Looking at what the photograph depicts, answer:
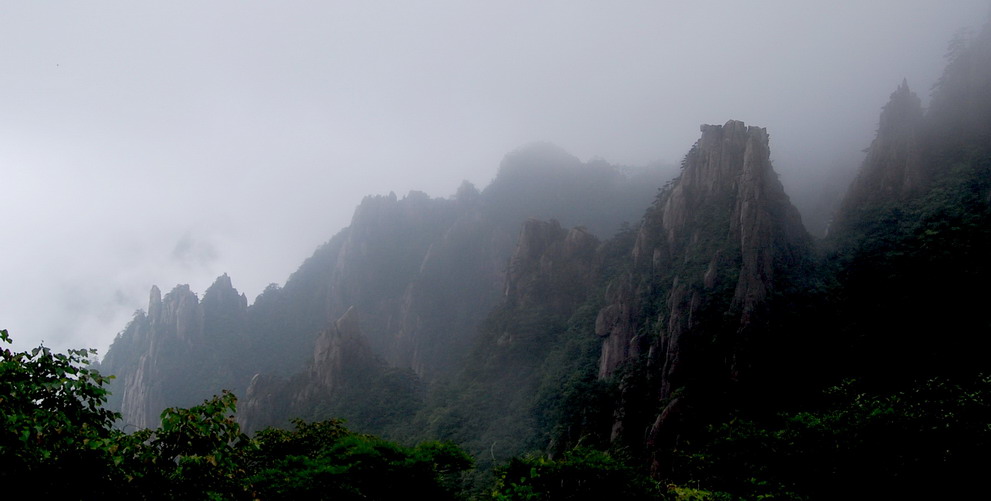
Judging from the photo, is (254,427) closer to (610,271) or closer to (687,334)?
(610,271)

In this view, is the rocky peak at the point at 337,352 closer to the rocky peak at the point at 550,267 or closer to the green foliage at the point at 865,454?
the rocky peak at the point at 550,267

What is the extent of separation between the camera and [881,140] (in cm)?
4088

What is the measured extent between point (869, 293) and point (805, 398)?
9013mm

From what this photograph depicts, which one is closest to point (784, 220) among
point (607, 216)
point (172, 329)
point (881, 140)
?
point (881, 140)

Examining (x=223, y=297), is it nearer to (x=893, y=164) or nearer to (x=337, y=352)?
→ (x=337, y=352)

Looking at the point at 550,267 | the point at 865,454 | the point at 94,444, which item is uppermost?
the point at 550,267

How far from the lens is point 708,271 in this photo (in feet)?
115

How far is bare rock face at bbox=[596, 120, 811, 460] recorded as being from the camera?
30578 mm

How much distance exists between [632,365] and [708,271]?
25.4 feet

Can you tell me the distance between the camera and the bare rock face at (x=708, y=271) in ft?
100

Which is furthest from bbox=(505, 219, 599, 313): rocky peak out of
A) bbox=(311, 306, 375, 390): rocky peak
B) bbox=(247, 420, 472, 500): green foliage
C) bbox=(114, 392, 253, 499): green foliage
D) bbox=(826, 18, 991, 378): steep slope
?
bbox=(114, 392, 253, 499): green foliage

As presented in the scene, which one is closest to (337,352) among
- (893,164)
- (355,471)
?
(355,471)

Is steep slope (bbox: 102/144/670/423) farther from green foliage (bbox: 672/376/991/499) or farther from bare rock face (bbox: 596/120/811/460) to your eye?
green foliage (bbox: 672/376/991/499)

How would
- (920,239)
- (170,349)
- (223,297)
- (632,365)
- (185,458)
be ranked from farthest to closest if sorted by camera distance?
1. (223,297)
2. (170,349)
3. (632,365)
4. (920,239)
5. (185,458)
